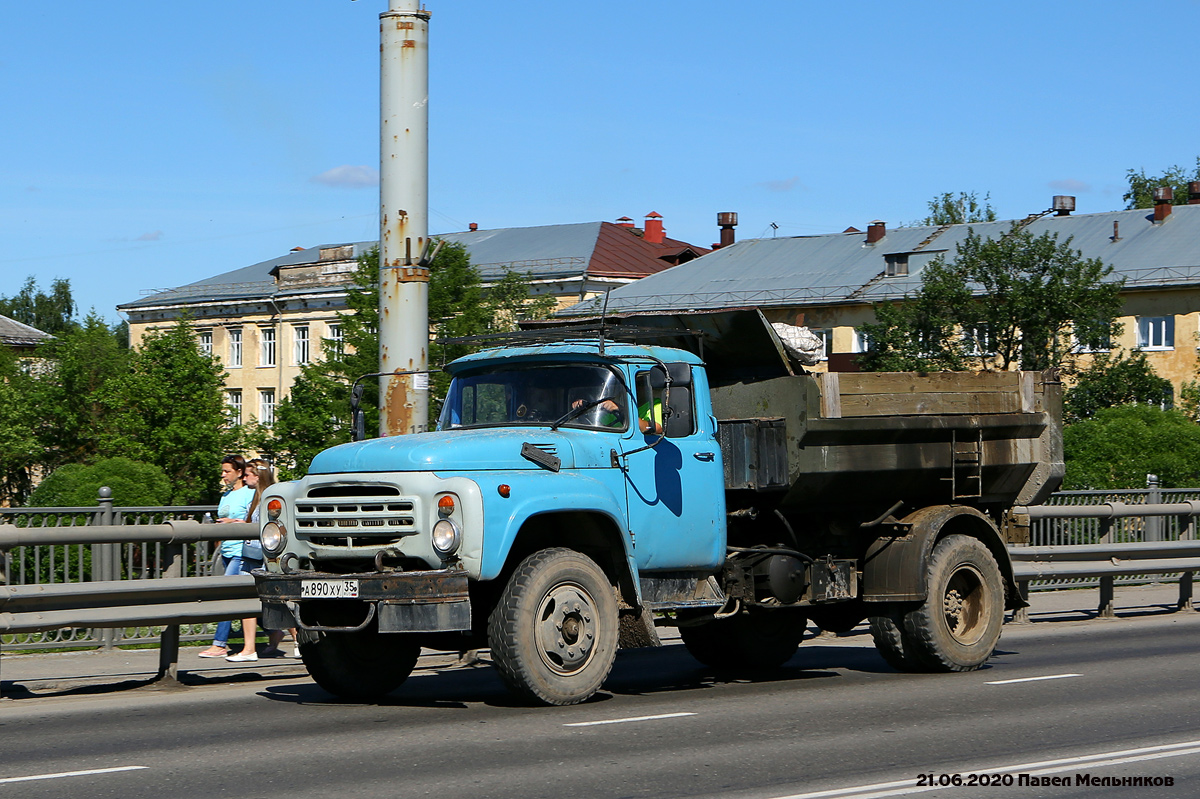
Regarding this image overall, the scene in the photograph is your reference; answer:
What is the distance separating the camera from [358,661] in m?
10.4

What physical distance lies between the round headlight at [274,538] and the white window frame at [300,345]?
73.8 metres

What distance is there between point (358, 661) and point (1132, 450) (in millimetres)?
25144

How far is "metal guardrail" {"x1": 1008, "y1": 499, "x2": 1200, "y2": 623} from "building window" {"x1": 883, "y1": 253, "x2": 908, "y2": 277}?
49546 mm

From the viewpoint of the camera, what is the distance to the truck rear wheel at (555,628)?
9445 mm

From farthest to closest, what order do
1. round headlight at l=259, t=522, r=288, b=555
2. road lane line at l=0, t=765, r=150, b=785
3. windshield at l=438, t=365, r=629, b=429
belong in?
windshield at l=438, t=365, r=629, b=429 → round headlight at l=259, t=522, r=288, b=555 → road lane line at l=0, t=765, r=150, b=785

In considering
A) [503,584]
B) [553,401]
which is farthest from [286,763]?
[553,401]

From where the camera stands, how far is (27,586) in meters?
10.6

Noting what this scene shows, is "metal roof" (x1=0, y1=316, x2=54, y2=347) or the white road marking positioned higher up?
"metal roof" (x1=0, y1=316, x2=54, y2=347)

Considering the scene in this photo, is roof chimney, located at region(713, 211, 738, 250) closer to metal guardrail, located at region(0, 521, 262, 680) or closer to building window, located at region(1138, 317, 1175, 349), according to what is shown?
building window, located at region(1138, 317, 1175, 349)

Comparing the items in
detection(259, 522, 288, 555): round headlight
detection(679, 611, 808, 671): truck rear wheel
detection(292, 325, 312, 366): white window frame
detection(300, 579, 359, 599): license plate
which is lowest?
detection(679, 611, 808, 671): truck rear wheel

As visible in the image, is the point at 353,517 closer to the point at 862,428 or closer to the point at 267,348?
the point at 862,428

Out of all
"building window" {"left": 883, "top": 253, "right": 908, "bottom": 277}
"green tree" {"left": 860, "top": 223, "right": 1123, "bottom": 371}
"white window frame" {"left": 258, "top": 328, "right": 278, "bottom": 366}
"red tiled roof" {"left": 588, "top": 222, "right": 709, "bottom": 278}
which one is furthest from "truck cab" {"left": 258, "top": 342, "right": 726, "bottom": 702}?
"white window frame" {"left": 258, "top": 328, "right": 278, "bottom": 366}

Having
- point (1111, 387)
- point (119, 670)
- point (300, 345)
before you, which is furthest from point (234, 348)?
point (119, 670)

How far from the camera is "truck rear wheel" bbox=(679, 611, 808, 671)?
1236cm
